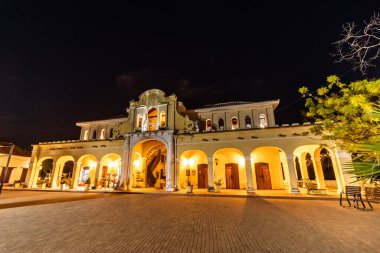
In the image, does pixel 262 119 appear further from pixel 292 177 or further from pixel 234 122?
pixel 292 177

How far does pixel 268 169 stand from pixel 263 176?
100 cm

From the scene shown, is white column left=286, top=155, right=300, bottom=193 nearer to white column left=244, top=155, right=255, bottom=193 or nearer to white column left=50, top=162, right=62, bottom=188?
white column left=244, top=155, right=255, bottom=193

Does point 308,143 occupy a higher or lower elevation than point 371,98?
lower

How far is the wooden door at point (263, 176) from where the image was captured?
791 inches

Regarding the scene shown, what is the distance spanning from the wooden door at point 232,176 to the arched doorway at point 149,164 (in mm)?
7980

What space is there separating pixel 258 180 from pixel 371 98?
13.3 meters

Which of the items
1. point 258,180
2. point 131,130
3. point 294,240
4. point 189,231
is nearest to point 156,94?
point 131,130

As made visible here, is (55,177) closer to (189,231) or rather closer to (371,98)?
(189,231)

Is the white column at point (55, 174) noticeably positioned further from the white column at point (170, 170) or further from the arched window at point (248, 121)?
the arched window at point (248, 121)

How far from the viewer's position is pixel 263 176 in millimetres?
20375

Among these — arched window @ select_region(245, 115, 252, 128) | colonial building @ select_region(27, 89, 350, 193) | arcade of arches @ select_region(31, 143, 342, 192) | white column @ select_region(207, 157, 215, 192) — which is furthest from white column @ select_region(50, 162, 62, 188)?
arched window @ select_region(245, 115, 252, 128)

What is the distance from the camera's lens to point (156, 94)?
22047mm

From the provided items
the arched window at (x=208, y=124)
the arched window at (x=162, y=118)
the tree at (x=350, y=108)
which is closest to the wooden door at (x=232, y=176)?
the arched window at (x=208, y=124)

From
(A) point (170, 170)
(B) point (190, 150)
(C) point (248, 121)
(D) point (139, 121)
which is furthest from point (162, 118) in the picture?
(C) point (248, 121)
